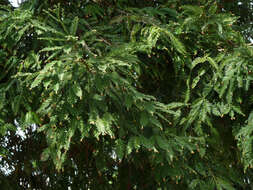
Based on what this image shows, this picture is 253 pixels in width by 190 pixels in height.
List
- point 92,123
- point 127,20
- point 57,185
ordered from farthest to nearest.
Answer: point 57,185 < point 127,20 < point 92,123

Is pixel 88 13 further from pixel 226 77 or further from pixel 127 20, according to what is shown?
pixel 226 77

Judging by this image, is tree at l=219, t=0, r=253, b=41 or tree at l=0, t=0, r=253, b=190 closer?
tree at l=0, t=0, r=253, b=190

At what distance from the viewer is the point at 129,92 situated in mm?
2143

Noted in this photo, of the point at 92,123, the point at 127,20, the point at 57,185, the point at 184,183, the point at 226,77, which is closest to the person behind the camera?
the point at 92,123

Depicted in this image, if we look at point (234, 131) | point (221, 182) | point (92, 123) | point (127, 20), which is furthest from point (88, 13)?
point (221, 182)

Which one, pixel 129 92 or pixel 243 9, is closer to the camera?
pixel 129 92

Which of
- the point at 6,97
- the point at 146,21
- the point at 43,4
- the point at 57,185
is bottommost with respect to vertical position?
the point at 57,185

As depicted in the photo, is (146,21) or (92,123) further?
(146,21)

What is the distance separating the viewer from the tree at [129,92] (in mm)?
2082

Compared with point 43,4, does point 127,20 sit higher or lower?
lower

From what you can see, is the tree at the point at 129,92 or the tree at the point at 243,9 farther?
the tree at the point at 243,9

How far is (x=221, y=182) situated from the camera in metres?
2.44

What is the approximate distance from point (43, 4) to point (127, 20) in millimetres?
662

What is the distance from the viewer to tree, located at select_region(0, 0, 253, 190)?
6.83 feet
